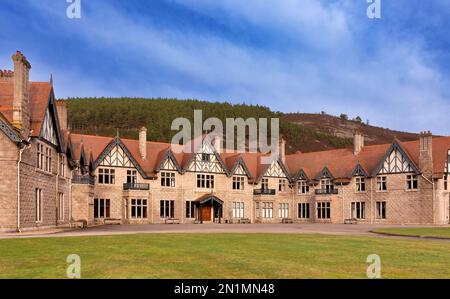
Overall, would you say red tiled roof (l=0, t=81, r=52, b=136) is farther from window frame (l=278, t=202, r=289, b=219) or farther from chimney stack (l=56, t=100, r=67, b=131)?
window frame (l=278, t=202, r=289, b=219)

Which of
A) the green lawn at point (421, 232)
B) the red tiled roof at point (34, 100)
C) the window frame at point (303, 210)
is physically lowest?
the window frame at point (303, 210)

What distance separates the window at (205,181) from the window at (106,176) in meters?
9.08

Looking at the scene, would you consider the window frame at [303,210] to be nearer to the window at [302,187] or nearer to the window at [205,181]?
the window at [302,187]

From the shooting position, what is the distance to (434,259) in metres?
15.7

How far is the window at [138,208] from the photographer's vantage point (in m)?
50.5

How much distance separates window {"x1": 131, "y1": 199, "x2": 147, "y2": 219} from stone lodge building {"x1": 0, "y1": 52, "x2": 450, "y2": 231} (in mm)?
93

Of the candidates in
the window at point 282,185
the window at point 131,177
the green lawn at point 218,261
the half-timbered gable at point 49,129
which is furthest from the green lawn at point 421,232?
the window at point 282,185

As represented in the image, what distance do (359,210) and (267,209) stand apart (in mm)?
9775

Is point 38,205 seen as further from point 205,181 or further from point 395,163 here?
point 395,163

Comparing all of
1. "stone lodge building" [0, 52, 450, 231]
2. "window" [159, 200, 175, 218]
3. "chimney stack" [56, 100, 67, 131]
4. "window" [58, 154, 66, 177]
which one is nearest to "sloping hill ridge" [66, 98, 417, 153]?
"stone lodge building" [0, 52, 450, 231]

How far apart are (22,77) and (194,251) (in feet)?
62.3

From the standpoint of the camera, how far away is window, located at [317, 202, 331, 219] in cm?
5666

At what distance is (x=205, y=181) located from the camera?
55.5 meters
